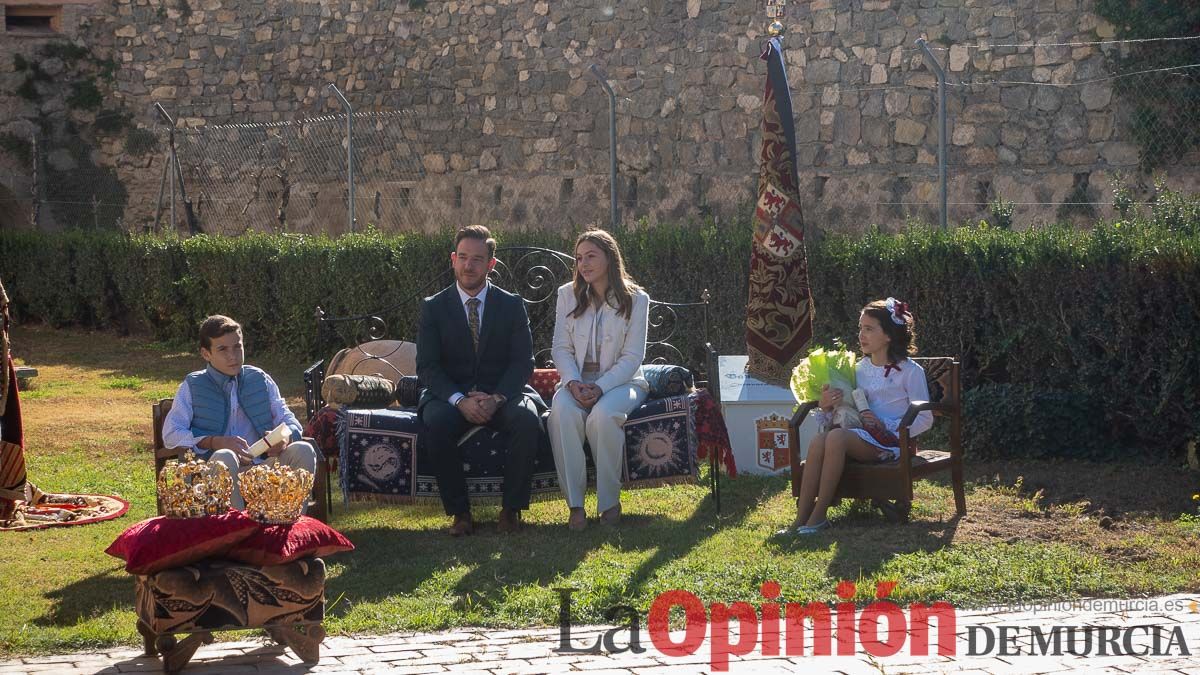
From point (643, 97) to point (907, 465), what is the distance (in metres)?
8.24

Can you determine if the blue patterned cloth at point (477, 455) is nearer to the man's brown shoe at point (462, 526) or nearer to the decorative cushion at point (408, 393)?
the man's brown shoe at point (462, 526)

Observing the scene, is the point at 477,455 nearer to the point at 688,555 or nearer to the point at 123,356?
the point at 688,555

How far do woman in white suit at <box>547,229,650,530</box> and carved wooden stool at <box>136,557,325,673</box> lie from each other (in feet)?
7.07

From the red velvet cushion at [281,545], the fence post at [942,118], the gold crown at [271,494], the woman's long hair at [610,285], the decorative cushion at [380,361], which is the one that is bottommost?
the red velvet cushion at [281,545]

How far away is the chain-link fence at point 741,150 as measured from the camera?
1077 cm

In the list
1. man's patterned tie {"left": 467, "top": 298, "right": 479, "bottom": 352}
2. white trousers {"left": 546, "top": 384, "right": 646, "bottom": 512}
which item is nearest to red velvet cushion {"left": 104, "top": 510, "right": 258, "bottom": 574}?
white trousers {"left": 546, "top": 384, "right": 646, "bottom": 512}

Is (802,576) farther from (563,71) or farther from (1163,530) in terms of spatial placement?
(563,71)

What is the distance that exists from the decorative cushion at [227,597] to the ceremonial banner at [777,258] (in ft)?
13.1

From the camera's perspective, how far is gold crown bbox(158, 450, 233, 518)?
14.7 ft

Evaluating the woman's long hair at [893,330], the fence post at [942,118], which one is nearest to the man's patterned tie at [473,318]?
the woman's long hair at [893,330]

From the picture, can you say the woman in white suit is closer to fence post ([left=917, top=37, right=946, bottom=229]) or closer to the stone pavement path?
the stone pavement path

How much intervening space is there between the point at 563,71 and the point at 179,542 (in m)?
10.9

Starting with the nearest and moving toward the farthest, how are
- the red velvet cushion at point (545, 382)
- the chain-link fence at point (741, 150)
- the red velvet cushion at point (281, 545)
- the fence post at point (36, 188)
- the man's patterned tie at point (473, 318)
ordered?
1. the red velvet cushion at point (281, 545)
2. the man's patterned tie at point (473, 318)
3. the red velvet cushion at point (545, 382)
4. the chain-link fence at point (741, 150)
5. the fence post at point (36, 188)

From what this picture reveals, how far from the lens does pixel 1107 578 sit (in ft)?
17.2
